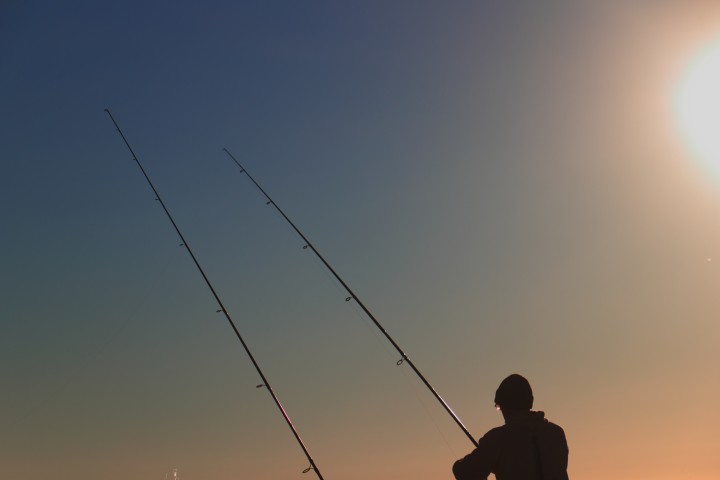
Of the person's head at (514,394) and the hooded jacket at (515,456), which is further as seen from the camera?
the person's head at (514,394)

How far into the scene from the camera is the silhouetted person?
410 cm

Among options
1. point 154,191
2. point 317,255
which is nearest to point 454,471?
point 317,255

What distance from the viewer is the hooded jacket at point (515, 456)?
410 cm

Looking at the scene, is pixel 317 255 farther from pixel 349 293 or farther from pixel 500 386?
pixel 500 386

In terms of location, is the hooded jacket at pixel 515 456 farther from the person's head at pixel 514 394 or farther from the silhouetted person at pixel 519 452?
the person's head at pixel 514 394

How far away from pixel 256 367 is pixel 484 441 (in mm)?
8157

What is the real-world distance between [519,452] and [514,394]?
36 centimetres

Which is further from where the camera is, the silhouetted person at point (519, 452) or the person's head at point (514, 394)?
the person's head at point (514, 394)

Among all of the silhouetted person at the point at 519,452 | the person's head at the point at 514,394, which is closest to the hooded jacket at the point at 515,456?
the silhouetted person at the point at 519,452

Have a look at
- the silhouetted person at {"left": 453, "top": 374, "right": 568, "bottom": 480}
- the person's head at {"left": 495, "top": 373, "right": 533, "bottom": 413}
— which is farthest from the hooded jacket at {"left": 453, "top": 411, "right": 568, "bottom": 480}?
the person's head at {"left": 495, "top": 373, "right": 533, "bottom": 413}

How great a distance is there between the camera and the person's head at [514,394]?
4289 millimetres

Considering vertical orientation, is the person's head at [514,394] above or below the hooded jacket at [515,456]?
above

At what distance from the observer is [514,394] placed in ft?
14.1

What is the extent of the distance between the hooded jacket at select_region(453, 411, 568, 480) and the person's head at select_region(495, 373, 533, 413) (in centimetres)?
10
